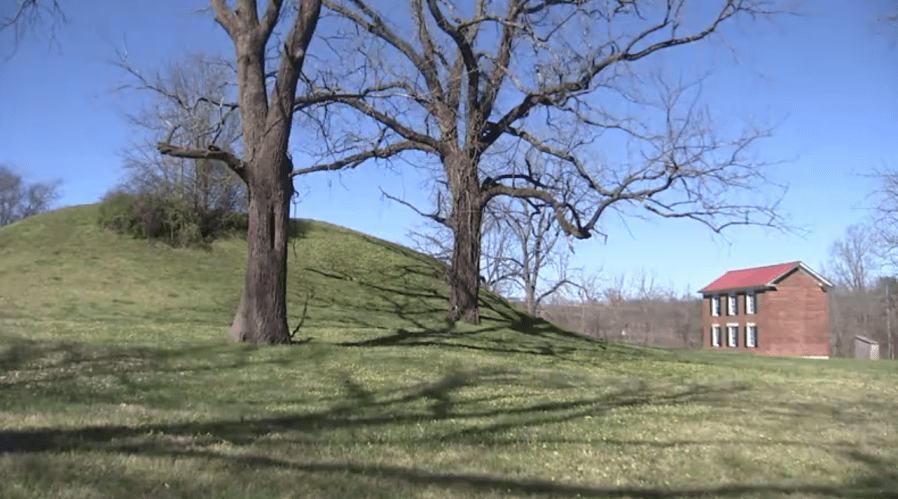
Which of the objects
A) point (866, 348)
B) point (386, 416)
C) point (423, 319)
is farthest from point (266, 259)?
point (866, 348)

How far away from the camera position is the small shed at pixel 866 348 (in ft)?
163

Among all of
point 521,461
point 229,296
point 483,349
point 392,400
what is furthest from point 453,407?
point 229,296

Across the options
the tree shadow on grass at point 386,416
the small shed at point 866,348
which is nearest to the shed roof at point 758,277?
the small shed at point 866,348

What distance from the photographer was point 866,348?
50.4 metres

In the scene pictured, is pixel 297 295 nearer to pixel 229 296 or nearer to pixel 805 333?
pixel 229 296

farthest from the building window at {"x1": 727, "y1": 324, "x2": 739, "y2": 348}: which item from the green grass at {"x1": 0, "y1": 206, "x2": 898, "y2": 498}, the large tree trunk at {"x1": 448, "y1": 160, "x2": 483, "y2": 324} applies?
the large tree trunk at {"x1": 448, "y1": 160, "x2": 483, "y2": 324}

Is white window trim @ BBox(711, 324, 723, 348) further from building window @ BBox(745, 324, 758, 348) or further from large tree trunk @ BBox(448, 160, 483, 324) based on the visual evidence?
large tree trunk @ BBox(448, 160, 483, 324)

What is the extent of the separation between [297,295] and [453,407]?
16.0 m

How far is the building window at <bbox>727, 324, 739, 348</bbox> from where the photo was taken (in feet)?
180

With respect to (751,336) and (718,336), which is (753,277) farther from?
(718,336)

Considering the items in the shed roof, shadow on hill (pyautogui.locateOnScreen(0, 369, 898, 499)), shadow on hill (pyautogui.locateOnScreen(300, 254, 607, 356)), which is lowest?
shadow on hill (pyautogui.locateOnScreen(0, 369, 898, 499))

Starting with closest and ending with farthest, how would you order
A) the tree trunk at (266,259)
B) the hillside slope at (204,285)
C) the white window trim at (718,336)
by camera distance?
1. the tree trunk at (266,259)
2. the hillside slope at (204,285)
3. the white window trim at (718,336)

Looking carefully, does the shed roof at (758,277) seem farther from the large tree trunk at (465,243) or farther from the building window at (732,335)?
the large tree trunk at (465,243)

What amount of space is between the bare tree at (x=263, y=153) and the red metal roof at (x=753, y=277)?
4416cm
